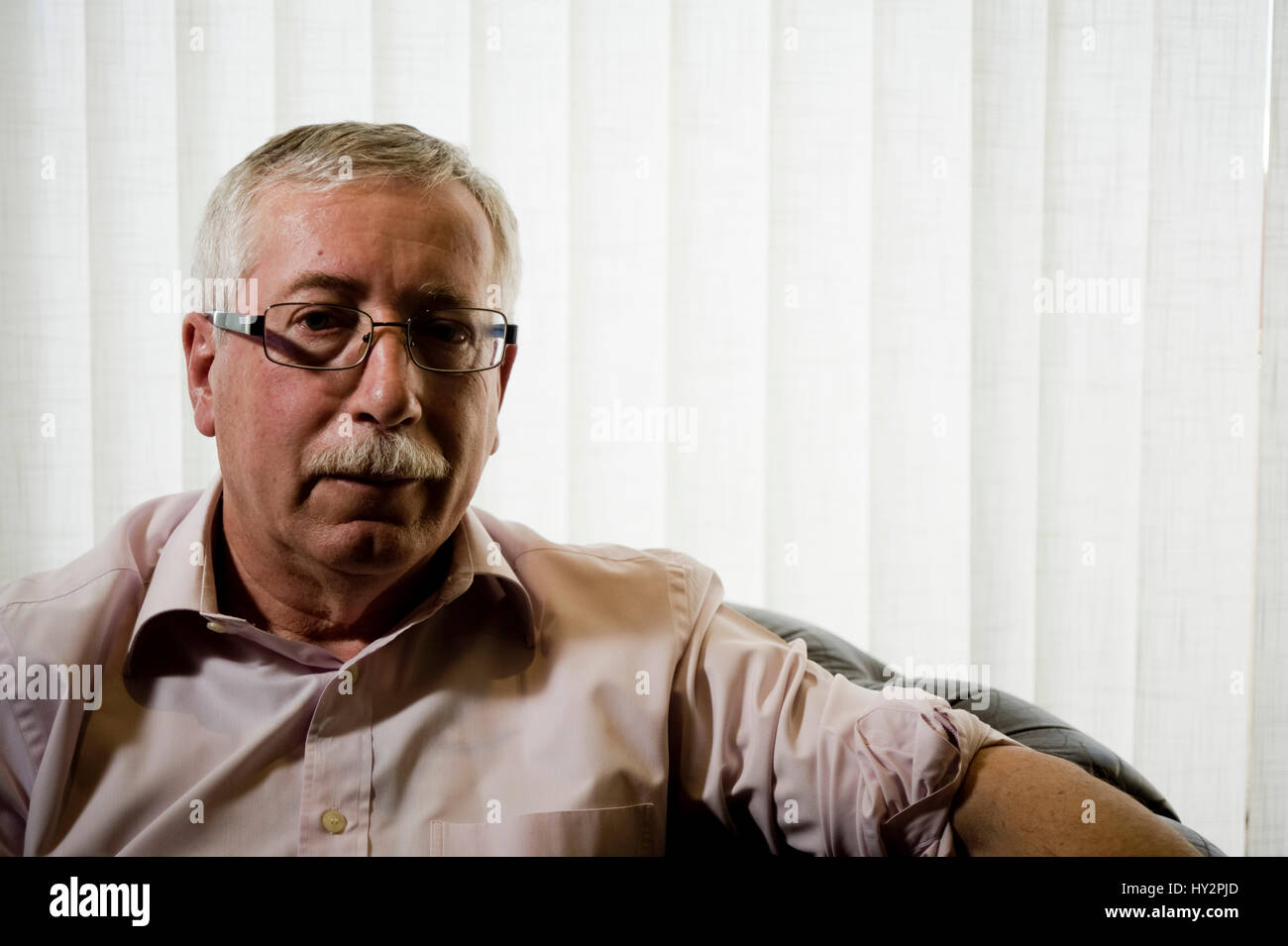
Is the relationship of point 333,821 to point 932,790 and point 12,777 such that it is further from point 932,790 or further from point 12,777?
point 932,790

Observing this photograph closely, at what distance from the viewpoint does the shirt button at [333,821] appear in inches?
37.1

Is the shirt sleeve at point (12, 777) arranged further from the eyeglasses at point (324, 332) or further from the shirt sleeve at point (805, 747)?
the shirt sleeve at point (805, 747)

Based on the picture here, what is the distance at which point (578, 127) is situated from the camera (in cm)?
154

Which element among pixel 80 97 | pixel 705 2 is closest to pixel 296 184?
pixel 80 97

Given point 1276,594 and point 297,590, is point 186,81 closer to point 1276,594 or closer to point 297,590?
point 297,590

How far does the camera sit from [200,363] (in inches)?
41.6

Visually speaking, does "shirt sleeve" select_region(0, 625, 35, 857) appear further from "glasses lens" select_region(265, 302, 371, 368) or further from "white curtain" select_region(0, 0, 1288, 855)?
"white curtain" select_region(0, 0, 1288, 855)

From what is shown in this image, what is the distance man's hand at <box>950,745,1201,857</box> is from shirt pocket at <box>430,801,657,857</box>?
1.22ft

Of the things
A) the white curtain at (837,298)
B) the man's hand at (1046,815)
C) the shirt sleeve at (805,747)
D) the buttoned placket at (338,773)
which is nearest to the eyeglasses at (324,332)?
the buttoned placket at (338,773)

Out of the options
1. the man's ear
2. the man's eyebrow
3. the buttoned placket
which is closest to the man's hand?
the buttoned placket

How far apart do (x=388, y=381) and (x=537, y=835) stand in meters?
0.51

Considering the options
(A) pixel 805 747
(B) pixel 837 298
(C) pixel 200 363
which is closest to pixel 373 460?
(C) pixel 200 363
